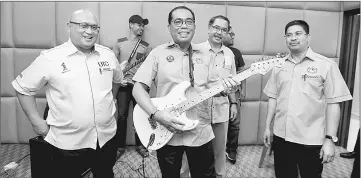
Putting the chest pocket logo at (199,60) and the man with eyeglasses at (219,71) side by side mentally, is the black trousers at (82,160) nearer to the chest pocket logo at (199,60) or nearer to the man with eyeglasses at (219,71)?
the chest pocket logo at (199,60)

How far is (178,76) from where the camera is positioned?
1.61 metres

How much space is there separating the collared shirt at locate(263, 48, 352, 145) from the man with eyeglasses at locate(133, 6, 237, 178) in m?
0.46

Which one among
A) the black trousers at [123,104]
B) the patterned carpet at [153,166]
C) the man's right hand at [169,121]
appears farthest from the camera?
the black trousers at [123,104]

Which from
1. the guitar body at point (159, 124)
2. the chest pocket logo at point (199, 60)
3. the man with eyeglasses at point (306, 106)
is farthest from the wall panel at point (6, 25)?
the man with eyeglasses at point (306, 106)

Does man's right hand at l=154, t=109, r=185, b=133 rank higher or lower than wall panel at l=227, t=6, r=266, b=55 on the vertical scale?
lower

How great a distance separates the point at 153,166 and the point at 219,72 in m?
1.28

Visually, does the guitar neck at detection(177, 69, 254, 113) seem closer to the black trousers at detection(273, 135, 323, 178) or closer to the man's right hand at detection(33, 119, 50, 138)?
the black trousers at detection(273, 135, 323, 178)

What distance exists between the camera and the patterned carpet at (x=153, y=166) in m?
2.62

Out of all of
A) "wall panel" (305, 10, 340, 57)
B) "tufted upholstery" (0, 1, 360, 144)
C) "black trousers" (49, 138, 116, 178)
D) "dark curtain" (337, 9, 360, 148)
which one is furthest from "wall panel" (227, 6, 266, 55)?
"black trousers" (49, 138, 116, 178)

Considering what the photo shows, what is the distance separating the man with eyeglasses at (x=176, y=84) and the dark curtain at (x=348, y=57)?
2677mm

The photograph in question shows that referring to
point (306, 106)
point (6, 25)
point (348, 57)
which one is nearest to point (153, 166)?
point (306, 106)

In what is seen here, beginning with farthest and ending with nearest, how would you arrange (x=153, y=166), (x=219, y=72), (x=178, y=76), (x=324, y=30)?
(x=324, y=30) → (x=153, y=166) → (x=219, y=72) → (x=178, y=76)

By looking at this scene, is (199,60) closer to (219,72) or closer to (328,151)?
(219,72)

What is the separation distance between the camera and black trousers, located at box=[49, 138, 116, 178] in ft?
5.17
